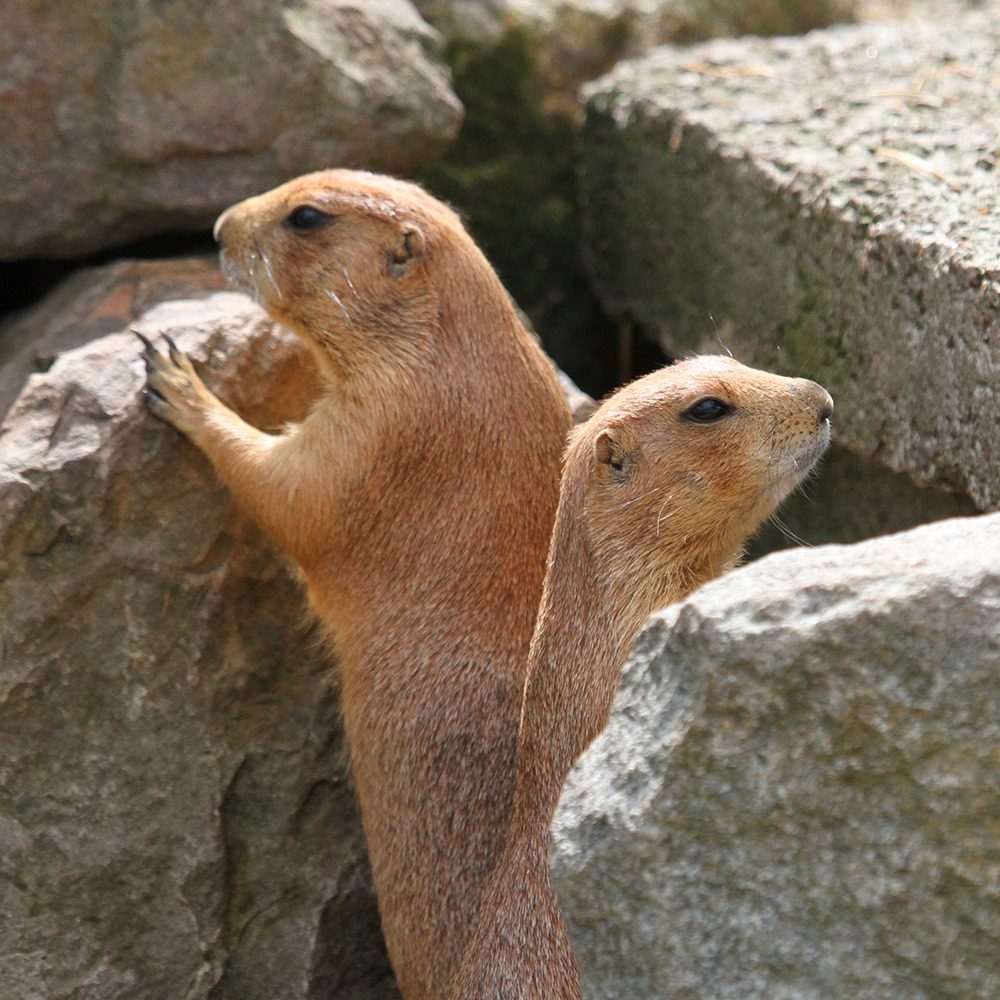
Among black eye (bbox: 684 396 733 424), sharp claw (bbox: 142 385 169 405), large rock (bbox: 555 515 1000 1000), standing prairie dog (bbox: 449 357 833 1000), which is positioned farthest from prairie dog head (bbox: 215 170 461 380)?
large rock (bbox: 555 515 1000 1000)

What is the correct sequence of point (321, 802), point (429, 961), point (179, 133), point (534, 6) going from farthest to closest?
point (534, 6) < point (179, 133) < point (321, 802) < point (429, 961)

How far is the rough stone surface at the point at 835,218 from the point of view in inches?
Result: 195

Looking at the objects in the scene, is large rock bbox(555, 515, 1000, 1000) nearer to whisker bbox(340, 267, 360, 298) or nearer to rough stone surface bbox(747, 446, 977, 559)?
rough stone surface bbox(747, 446, 977, 559)

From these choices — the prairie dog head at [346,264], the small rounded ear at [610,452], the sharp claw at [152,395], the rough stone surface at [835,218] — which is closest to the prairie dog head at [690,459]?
the small rounded ear at [610,452]

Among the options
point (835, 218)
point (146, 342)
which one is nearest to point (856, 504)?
point (835, 218)

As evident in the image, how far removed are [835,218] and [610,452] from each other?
150 cm

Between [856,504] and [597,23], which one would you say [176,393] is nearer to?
[856,504]

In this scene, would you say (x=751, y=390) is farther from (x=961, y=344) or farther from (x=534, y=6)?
(x=534, y=6)

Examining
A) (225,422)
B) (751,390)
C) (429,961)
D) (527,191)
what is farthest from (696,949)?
(527,191)

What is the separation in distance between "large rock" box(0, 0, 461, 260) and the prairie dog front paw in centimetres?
125

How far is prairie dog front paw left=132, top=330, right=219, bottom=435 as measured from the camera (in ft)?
17.4

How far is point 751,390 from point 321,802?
2171 millimetres

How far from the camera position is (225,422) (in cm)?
535

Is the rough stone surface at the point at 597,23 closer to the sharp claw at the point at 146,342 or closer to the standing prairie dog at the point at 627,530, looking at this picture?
the sharp claw at the point at 146,342
